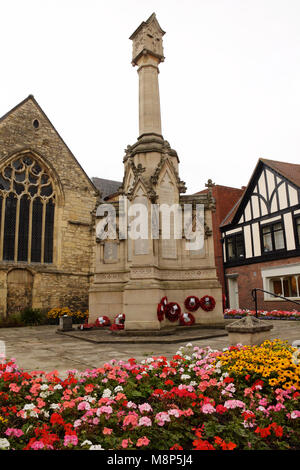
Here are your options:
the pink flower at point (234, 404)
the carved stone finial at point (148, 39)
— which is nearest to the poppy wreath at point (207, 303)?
the pink flower at point (234, 404)

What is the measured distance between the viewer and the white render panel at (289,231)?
19625mm

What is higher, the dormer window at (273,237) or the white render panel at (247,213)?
the white render panel at (247,213)

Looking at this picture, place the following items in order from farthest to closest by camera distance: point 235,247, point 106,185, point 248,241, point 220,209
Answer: point 106,185 → point 220,209 → point 235,247 → point 248,241

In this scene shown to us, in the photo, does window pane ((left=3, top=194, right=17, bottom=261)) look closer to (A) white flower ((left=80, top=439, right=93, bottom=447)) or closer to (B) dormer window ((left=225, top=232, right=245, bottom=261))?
(B) dormer window ((left=225, top=232, right=245, bottom=261))

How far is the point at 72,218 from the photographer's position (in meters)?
19.6

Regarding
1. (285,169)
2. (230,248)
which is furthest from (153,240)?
(230,248)

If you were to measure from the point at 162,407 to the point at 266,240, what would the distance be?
802 inches

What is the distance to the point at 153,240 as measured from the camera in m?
10.2

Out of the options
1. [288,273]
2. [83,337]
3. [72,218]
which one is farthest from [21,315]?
[288,273]

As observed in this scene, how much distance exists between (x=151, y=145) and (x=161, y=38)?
493 cm

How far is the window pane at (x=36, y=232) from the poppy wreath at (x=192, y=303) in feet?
34.3

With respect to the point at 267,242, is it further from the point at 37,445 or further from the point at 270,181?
the point at 37,445

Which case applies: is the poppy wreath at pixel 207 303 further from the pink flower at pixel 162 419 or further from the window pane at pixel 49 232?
the window pane at pixel 49 232
